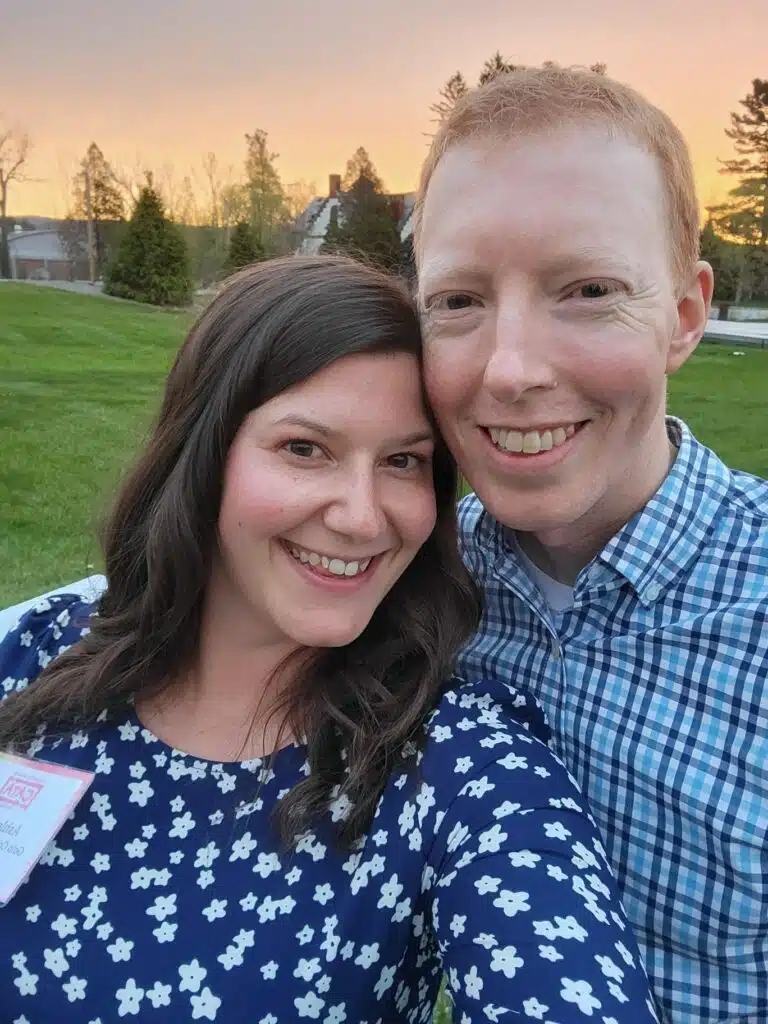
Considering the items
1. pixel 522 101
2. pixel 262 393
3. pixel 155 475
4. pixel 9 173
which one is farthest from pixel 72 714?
pixel 9 173

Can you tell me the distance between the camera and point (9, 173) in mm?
28656

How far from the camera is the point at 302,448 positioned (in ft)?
5.24

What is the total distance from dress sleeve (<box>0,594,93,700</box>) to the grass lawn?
21cm

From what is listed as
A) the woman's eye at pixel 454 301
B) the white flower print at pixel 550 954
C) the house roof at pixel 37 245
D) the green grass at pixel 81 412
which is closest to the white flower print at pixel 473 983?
the white flower print at pixel 550 954

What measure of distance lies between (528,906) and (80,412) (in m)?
11.3

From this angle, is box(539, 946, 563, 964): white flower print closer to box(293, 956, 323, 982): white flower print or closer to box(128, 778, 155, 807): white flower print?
box(293, 956, 323, 982): white flower print

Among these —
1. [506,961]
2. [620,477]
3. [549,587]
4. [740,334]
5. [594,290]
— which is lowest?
[740,334]

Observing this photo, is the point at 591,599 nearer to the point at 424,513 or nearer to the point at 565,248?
the point at 424,513

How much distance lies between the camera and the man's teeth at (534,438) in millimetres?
1645

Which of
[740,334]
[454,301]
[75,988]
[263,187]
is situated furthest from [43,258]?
Result: [75,988]

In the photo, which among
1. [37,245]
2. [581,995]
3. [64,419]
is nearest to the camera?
[581,995]

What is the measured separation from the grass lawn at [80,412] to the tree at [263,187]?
9604 mm

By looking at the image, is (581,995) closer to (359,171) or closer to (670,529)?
(670,529)

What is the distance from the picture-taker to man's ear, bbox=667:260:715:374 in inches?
70.6
